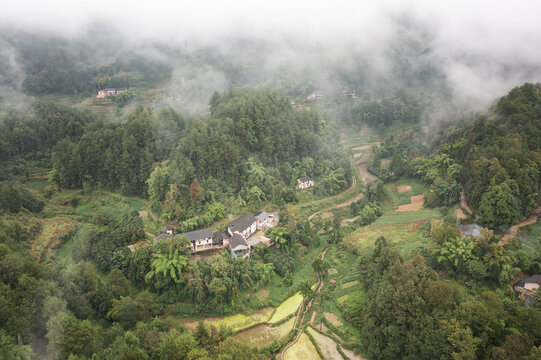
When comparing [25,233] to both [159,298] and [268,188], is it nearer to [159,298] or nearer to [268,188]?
[159,298]

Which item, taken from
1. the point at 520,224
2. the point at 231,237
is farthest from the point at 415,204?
the point at 231,237

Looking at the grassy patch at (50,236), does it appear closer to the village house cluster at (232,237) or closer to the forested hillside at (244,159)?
the village house cluster at (232,237)

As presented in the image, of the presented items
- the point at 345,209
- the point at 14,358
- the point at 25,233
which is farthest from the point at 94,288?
the point at 345,209

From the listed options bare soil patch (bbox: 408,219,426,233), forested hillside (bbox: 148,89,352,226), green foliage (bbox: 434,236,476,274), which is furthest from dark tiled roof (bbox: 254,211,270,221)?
green foliage (bbox: 434,236,476,274)

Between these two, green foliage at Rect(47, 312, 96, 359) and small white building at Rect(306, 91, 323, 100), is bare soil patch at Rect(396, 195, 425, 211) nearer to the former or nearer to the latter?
green foliage at Rect(47, 312, 96, 359)

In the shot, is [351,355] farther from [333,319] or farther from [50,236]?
[50,236]

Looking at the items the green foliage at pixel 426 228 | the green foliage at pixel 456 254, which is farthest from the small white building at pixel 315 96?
the green foliage at pixel 456 254
